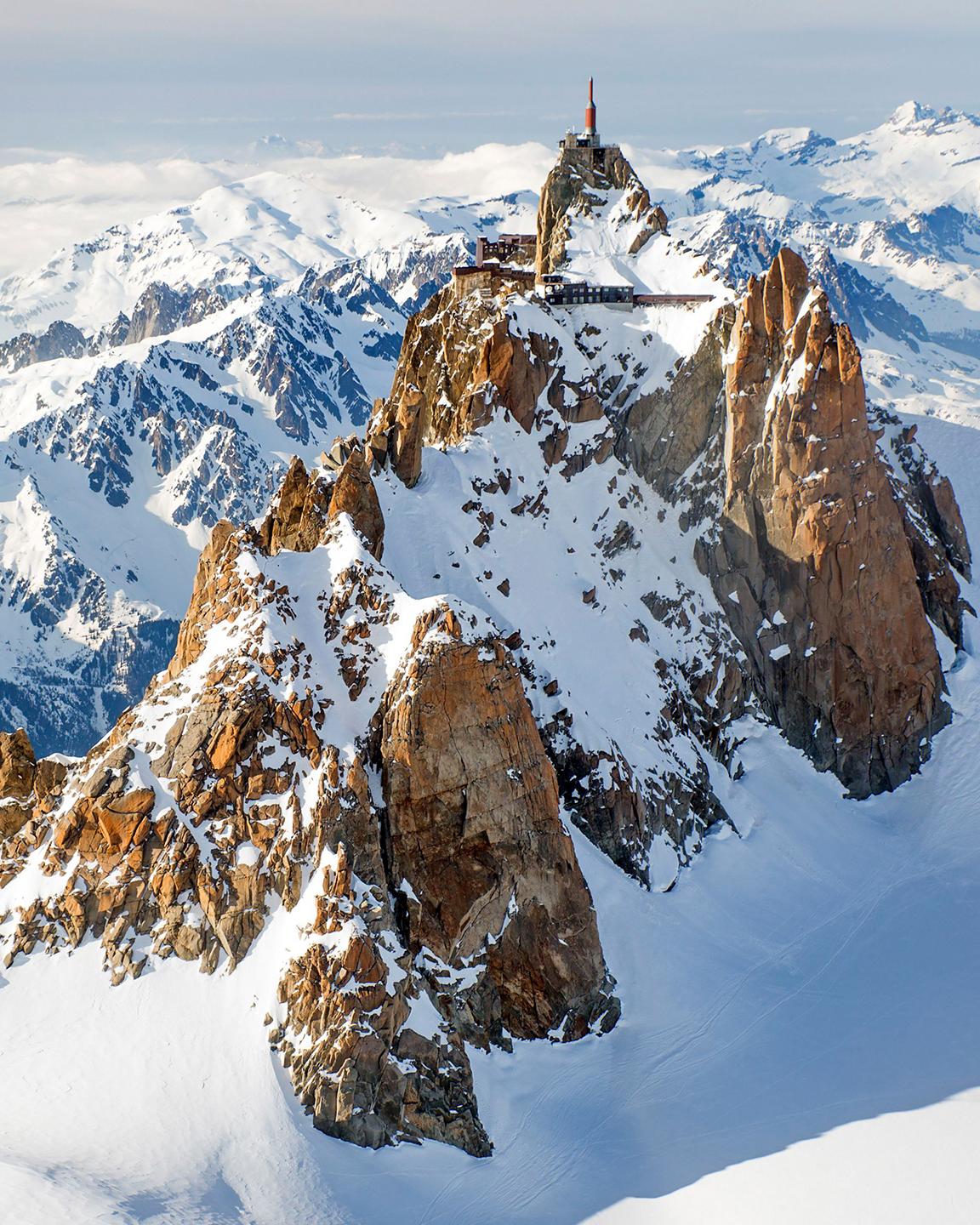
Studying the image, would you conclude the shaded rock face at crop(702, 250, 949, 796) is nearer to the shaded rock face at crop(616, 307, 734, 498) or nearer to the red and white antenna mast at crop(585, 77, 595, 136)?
the shaded rock face at crop(616, 307, 734, 498)

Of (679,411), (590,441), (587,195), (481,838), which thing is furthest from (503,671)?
(587,195)

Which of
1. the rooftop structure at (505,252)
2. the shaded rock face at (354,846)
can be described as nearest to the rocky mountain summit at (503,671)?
the shaded rock face at (354,846)

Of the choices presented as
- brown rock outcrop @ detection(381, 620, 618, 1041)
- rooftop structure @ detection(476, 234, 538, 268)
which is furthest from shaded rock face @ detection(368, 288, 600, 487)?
brown rock outcrop @ detection(381, 620, 618, 1041)

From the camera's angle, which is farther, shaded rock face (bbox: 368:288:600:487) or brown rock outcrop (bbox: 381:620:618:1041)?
shaded rock face (bbox: 368:288:600:487)

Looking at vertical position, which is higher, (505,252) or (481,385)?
(505,252)

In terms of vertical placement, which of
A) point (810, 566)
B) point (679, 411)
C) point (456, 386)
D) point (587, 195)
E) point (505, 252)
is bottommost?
point (810, 566)

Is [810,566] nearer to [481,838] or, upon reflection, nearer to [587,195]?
[587,195]

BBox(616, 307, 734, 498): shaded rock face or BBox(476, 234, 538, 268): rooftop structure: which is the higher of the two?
BBox(476, 234, 538, 268): rooftop structure
